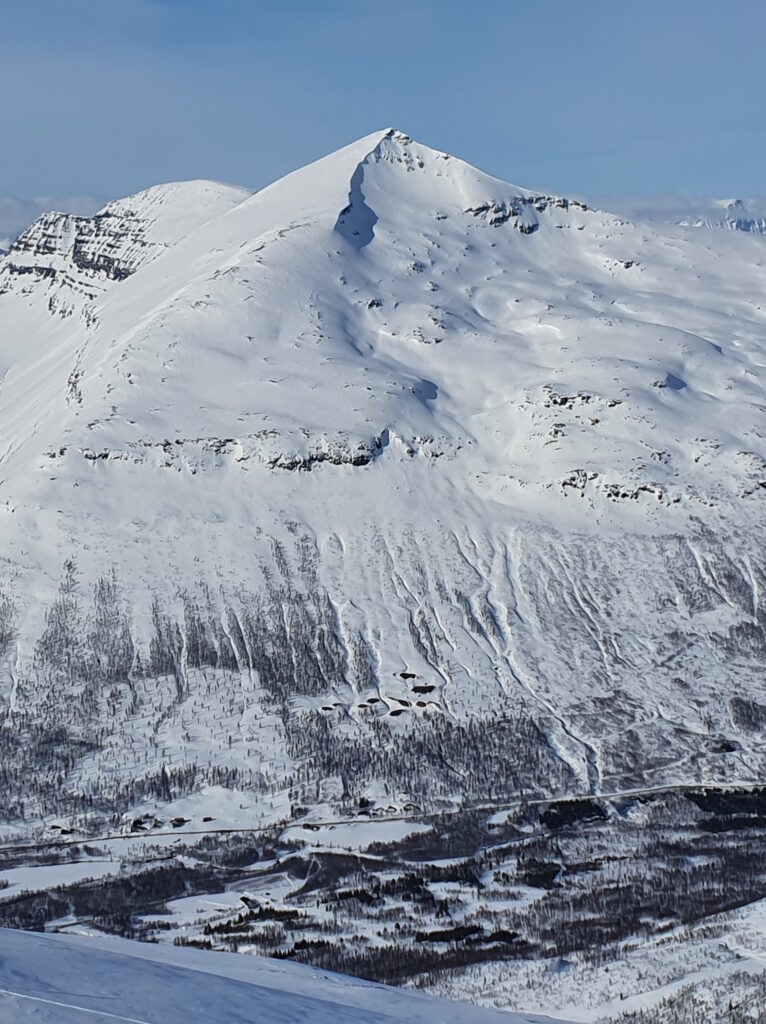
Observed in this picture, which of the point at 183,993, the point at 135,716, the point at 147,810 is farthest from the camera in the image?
the point at 135,716

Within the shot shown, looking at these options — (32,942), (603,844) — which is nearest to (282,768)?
(603,844)

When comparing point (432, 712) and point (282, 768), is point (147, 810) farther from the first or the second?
point (432, 712)

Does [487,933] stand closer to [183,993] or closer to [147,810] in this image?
[147,810]

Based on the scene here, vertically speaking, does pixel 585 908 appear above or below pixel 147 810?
below

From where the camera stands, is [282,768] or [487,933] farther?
[282,768]

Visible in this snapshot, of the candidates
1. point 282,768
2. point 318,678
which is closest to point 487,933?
point 282,768

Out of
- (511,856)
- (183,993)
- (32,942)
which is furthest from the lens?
(511,856)

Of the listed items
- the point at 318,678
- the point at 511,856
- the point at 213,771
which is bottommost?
the point at 511,856

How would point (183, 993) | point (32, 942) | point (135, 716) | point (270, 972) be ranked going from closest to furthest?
1. point (183, 993)
2. point (32, 942)
3. point (270, 972)
4. point (135, 716)

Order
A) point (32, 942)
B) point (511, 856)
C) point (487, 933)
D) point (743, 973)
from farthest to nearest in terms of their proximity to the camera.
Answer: point (511, 856) → point (487, 933) → point (743, 973) → point (32, 942)
